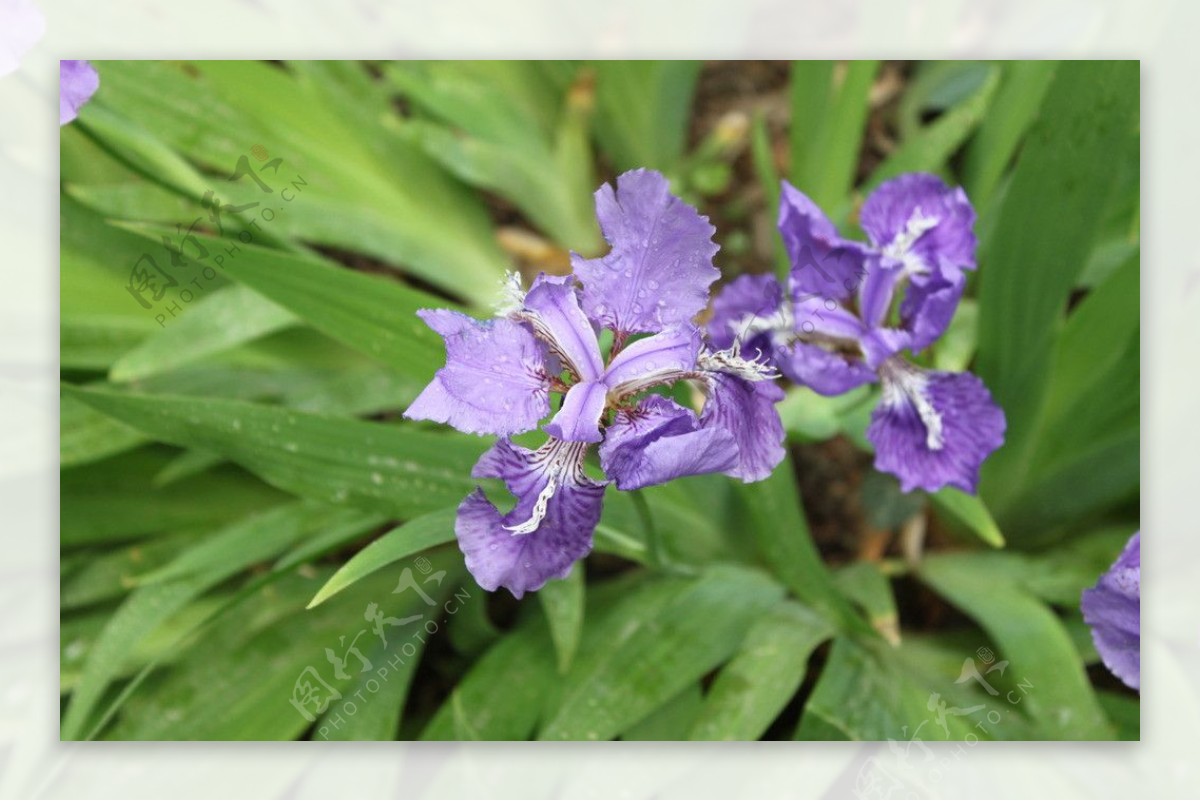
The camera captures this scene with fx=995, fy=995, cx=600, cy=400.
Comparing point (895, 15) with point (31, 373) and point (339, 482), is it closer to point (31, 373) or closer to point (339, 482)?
point (339, 482)

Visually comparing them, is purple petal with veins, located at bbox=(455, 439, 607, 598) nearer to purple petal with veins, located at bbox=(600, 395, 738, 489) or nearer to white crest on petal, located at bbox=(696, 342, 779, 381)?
purple petal with veins, located at bbox=(600, 395, 738, 489)

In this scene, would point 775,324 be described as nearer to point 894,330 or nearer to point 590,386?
point 894,330

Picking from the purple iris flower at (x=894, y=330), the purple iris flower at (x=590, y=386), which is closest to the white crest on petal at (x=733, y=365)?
the purple iris flower at (x=590, y=386)

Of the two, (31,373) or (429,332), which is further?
(31,373)

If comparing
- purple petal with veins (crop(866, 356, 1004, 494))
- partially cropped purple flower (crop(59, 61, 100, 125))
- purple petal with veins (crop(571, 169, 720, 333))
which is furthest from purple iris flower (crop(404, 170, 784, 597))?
partially cropped purple flower (crop(59, 61, 100, 125))

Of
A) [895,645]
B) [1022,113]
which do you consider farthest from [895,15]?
[895,645]

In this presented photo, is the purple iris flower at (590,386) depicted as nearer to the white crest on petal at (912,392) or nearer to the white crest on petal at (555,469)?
the white crest on petal at (555,469)
